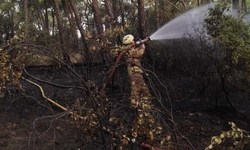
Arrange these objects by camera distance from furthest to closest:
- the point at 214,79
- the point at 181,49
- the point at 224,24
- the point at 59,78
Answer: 1. the point at 59,78
2. the point at 181,49
3. the point at 214,79
4. the point at 224,24

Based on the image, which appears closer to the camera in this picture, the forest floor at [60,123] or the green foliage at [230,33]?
the forest floor at [60,123]

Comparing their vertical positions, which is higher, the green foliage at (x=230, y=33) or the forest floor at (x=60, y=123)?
the green foliage at (x=230, y=33)

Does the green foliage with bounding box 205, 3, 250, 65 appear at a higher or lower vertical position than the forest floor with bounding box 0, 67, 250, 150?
higher

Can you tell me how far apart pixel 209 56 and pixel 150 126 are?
3723 mm

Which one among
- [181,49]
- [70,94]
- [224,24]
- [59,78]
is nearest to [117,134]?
[224,24]

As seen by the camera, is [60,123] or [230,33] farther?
[230,33]

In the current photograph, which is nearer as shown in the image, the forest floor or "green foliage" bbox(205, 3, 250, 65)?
the forest floor

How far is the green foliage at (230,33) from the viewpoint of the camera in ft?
18.9

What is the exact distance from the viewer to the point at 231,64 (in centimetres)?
614

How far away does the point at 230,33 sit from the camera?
19.0 feet

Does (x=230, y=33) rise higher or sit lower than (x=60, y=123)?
higher

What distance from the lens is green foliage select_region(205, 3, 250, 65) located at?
575 cm

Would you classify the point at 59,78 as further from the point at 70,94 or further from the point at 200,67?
the point at 200,67

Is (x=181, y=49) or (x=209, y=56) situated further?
(x=181, y=49)
